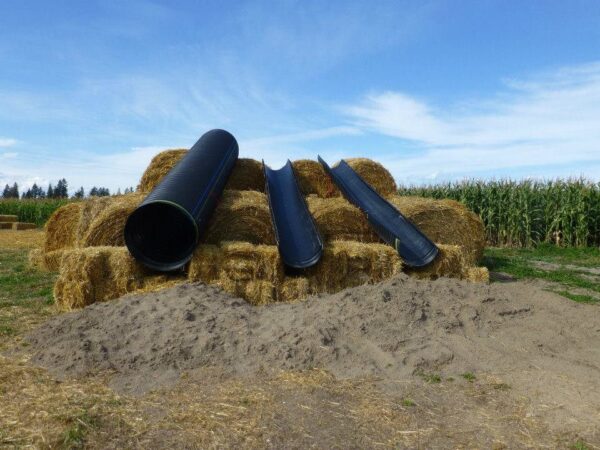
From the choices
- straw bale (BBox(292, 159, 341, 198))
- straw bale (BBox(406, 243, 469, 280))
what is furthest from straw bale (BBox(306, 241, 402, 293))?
straw bale (BBox(292, 159, 341, 198))

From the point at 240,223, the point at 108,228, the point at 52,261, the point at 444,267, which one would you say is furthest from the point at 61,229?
the point at 444,267

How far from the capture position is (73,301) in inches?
280

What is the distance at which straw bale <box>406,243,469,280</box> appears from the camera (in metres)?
8.21

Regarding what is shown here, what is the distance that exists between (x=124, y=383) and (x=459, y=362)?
10.0 ft

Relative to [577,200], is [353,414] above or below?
below

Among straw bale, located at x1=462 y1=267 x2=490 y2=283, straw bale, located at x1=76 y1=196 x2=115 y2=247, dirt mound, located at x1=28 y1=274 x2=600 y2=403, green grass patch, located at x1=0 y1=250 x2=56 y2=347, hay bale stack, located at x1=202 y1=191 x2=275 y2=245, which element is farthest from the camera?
straw bale, located at x1=76 y1=196 x2=115 y2=247

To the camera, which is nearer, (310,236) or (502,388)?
(502,388)

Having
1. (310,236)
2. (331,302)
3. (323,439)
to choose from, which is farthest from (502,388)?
(310,236)

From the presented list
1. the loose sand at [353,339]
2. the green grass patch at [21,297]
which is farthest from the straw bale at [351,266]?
the green grass patch at [21,297]

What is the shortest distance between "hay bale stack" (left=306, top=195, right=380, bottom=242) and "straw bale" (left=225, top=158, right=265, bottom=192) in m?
2.62

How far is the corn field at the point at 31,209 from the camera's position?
3114 centimetres

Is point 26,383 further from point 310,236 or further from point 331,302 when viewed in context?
point 310,236

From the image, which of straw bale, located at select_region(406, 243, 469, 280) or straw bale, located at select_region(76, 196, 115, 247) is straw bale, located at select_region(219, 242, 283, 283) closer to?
straw bale, located at select_region(406, 243, 469, 280)

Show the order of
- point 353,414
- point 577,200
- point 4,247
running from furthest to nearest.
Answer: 1. point 577,200
2. point 4,247
3. point 353,414
